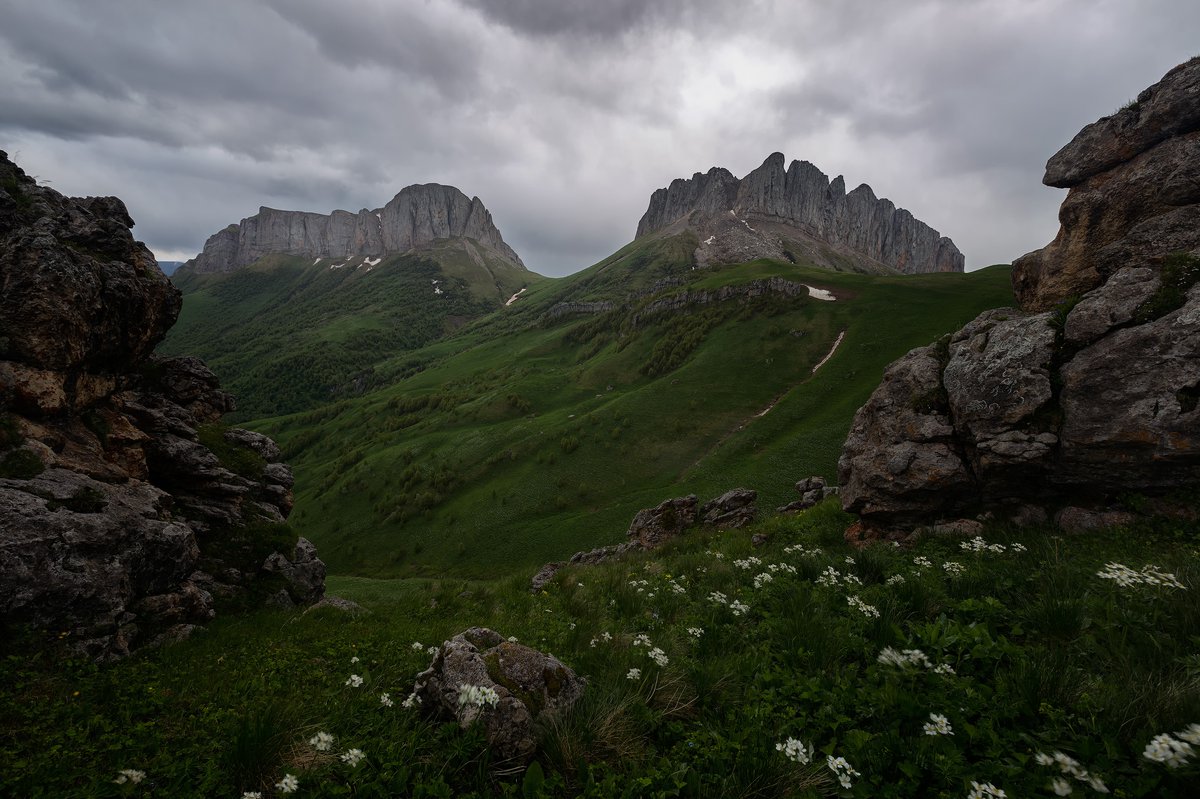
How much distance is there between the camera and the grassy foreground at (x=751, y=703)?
426cm

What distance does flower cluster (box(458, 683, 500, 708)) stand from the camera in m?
5.21

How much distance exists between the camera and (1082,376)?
1295cm

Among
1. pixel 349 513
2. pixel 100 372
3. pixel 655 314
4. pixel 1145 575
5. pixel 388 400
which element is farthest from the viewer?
pixel 388 400

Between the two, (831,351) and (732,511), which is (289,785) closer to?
(732,511)

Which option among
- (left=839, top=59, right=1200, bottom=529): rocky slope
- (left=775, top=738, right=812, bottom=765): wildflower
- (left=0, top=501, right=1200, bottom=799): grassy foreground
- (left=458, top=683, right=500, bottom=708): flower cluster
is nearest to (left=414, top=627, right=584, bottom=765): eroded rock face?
(left=458, top=683, right=500, bottom=708): flower cluster

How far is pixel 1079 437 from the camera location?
490 inches

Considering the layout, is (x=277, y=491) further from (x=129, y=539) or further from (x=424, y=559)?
(x=424, y=559)

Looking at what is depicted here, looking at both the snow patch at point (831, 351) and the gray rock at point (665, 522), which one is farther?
the snow patch at point (831, 351)

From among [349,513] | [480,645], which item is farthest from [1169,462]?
[349,513]

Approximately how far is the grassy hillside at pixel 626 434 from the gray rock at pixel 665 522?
932 cm

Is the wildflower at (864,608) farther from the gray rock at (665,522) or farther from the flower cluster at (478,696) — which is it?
the gray rock at (665,522)

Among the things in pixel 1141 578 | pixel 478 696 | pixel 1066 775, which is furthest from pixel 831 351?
pixel 478 696

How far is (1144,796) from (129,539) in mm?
16872

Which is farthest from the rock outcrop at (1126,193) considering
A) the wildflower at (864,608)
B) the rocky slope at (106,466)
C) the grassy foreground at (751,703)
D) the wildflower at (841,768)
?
the rocky slope at (106,466)
